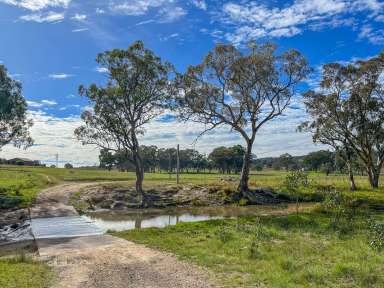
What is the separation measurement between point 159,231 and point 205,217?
11.3 meters

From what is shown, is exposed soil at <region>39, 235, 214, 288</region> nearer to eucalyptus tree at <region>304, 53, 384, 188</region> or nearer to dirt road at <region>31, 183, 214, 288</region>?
dirt road at <region>31, 183, 214, 288</region>

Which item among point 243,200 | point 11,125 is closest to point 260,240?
point 243,200

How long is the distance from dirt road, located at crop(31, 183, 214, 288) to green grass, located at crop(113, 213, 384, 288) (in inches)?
32.7

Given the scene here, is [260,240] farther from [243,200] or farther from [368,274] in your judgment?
[243,200]

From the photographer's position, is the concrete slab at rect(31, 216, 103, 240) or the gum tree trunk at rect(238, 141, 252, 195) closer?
the concrete slab at rect(31, 216, 103, 240)

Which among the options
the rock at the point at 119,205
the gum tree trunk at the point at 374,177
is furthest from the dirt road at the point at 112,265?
the gum tree trunk at the point at 374,177

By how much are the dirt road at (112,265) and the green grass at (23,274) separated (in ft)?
1.33

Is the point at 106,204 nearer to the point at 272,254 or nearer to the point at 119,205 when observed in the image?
the point at 119,205

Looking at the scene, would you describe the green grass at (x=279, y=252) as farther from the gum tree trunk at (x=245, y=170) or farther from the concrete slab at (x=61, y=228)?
the gum tree trunk at (x=245, y=170)

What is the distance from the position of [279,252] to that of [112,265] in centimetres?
626

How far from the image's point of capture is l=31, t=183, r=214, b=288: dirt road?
11.6 metres

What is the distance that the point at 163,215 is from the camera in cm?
3422

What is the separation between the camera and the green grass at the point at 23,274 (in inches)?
442

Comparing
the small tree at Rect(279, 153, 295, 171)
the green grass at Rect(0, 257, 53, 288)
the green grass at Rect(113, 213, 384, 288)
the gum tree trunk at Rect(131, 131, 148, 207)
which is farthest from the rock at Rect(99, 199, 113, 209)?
the small tree at Rect(279, 153, 295, 171)
